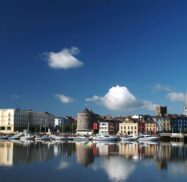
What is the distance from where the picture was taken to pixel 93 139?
15300 cm

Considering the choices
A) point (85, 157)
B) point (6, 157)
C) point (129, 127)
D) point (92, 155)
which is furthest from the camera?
point (129, 127)

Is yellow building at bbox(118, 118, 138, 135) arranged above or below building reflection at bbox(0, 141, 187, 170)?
above

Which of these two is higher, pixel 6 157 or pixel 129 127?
pixel 129 127

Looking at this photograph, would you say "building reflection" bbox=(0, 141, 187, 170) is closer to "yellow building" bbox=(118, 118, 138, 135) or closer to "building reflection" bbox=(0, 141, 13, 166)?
"building reflection" bbox=(0, 141, 13, 166)

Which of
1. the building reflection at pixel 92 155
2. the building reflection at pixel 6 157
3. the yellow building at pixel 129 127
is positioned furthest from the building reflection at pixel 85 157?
the yellow building at pixel 129 127

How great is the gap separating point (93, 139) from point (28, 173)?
107723 millimetres

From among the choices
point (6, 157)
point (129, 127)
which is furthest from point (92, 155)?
point (129, 127)

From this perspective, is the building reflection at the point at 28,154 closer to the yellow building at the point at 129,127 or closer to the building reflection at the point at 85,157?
the building reflection at the point at 85,157

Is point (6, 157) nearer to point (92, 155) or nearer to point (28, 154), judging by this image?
point (28, 154)

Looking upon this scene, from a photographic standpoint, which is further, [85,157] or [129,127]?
[129,127]

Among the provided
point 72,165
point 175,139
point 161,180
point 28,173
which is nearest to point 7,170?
point 28,173

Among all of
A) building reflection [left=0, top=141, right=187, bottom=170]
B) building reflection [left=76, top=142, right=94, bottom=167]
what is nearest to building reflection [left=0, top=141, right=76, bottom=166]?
building reflection [left=0, top=141, right=187, bottom=170]

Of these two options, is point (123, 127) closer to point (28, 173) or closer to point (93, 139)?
point (93, 139)

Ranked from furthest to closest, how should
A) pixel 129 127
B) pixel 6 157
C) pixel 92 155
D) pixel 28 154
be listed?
pixel 129 127 < pixel 28 154 < pixel 92 155 < pixel 6 157
